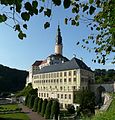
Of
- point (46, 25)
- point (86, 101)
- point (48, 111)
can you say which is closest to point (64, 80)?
point (86, 101)

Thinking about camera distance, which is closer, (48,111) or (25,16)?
(25,16)

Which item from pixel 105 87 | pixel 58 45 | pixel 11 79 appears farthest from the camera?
pixel 11 79

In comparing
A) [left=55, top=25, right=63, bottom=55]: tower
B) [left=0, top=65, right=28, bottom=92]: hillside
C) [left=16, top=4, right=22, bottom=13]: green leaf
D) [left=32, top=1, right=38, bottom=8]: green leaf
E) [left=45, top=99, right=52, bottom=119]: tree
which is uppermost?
[left=55, top=25, right=63, bottom=55]: tower

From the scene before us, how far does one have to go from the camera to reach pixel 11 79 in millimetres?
Result: 132125

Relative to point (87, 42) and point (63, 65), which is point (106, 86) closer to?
point (63, 65)

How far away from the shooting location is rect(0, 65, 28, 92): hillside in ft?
405

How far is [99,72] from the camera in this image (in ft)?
373

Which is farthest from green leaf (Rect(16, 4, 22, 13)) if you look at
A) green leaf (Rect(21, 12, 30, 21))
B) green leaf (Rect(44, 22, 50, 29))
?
green leaf (Rect(44, 22, 50, 29))

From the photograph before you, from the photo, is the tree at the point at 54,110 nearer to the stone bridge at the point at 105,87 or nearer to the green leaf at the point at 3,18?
the stone bridge at the point at 105,87

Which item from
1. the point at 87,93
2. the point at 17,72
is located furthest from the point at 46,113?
the point at 17,72

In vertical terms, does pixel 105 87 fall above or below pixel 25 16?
above

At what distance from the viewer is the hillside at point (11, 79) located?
123400 mm

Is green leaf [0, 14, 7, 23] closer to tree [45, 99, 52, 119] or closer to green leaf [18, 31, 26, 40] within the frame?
green leaf [18, 31, 26, 40]

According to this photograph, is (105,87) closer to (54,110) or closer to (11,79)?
(54,110)
